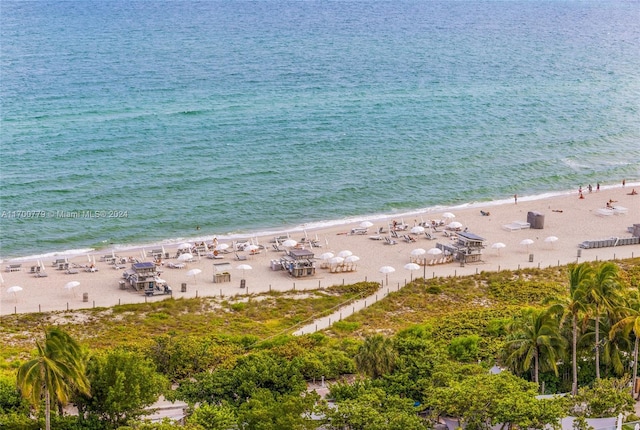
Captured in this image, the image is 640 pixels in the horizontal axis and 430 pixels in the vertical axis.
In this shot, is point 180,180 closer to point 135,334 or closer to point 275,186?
point 275,186

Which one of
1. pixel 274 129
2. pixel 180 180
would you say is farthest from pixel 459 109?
pixel 180 180

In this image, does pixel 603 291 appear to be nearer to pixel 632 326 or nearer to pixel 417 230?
pixel 632 326

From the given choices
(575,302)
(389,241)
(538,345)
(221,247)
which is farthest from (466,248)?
(575,302)

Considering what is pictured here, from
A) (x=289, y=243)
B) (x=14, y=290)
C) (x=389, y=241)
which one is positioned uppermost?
(x=289, y=243)

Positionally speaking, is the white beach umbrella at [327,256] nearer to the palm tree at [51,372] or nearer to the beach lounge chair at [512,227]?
the beach lounge chair at [512,227]

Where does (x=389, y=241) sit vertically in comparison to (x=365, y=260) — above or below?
above

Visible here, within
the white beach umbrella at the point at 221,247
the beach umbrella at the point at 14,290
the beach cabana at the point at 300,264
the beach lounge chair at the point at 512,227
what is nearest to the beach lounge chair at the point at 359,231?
the beach cabana at the point at 300,264

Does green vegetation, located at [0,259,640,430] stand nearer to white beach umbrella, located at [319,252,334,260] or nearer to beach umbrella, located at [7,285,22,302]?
beach umbrella, located at [7,285,22,302]
